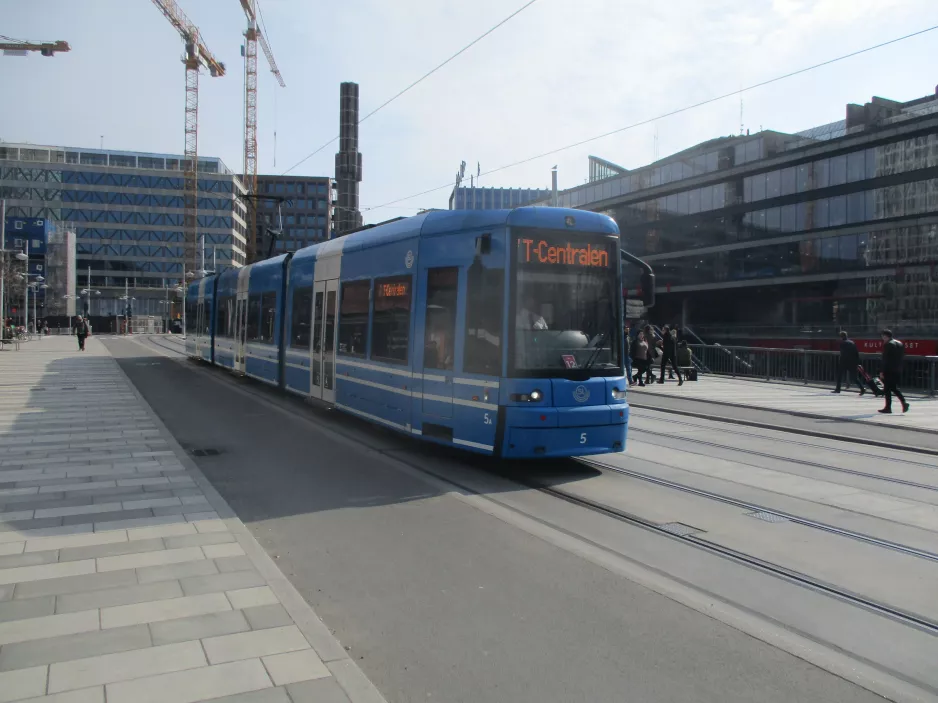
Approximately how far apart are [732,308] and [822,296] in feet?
29.4

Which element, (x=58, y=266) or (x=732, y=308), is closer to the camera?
(x=732, y=308)

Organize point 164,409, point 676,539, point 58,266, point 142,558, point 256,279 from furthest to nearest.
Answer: point 58,266
point 256,279
point 164,409
point 676,539
point 142,558

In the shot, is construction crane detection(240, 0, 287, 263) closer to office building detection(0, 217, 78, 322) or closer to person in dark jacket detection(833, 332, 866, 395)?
office building detection(0, 217, 78, 322)

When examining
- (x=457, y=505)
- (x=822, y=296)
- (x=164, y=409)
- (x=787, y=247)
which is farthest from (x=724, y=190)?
(x=457, y=505)

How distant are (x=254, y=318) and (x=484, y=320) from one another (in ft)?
39.9

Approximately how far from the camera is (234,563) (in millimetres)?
5414

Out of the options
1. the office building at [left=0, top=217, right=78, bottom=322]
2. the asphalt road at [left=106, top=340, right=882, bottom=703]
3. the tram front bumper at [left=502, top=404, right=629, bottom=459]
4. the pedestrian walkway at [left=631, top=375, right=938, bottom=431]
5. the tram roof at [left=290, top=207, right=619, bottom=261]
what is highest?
the office building at [left=0, top=217, right=78, bottom=322]

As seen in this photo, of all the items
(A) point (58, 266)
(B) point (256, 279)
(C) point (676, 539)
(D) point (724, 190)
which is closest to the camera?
(C) point (676, 539)

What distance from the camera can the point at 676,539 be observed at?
6.55 metres

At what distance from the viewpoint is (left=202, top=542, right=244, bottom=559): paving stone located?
5.61 metres

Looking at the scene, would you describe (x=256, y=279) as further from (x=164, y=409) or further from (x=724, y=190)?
(x=724, y=190)

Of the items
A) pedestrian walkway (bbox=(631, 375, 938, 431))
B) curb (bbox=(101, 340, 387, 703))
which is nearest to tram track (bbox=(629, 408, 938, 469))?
pedestrian walkway (bbox=(631, 375, 938, 431))

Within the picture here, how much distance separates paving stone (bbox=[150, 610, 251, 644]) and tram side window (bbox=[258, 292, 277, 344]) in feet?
44.9

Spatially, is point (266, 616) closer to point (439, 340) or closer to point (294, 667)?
point (294, 667)
